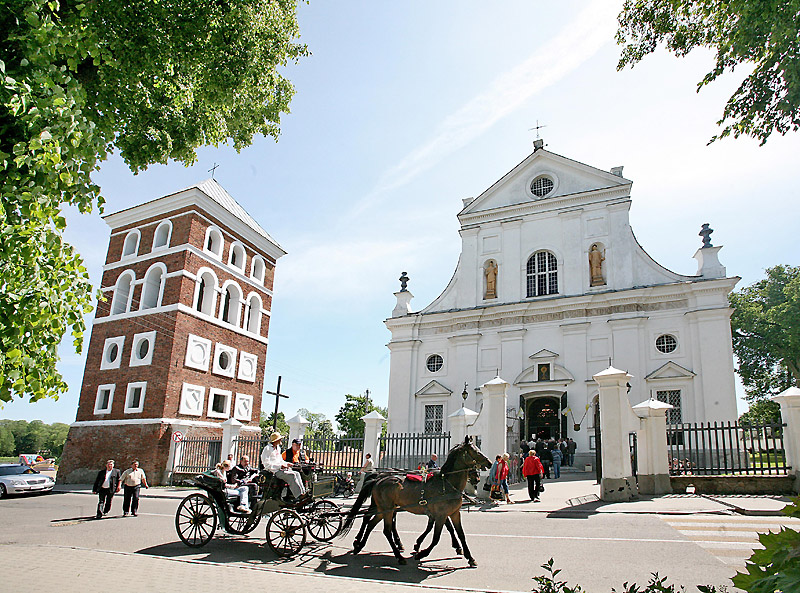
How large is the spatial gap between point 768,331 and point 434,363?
27.2 metres

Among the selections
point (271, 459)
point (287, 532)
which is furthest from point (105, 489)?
point (287, 532)

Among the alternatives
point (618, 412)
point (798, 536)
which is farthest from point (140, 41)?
point (618, 412)

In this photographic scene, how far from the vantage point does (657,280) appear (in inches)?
995

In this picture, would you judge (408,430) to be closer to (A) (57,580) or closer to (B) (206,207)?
(B) (206,207)

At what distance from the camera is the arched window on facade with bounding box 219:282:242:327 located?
2961 cm

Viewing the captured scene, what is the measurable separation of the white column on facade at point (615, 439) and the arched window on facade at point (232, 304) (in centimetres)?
2080

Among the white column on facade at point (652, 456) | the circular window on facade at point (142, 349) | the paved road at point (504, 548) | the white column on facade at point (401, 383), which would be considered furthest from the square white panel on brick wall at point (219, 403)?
the white column on facade at point (652, 456)

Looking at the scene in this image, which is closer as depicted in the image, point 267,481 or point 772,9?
point 772,9

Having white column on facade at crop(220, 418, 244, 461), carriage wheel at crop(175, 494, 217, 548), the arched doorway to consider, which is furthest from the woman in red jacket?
white column on facade at crop(220, 418, 244, 461)

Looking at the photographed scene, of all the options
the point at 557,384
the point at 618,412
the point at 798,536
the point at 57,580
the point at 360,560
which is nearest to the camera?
the point at 798,536

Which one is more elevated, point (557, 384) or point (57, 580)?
point (557, 384)

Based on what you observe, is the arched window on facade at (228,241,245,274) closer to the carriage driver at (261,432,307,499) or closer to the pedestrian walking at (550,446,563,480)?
the pedestrian walking at (550,446,563,480)

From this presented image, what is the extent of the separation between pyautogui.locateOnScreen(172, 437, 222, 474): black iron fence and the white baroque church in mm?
8893

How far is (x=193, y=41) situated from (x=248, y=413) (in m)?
24.3
